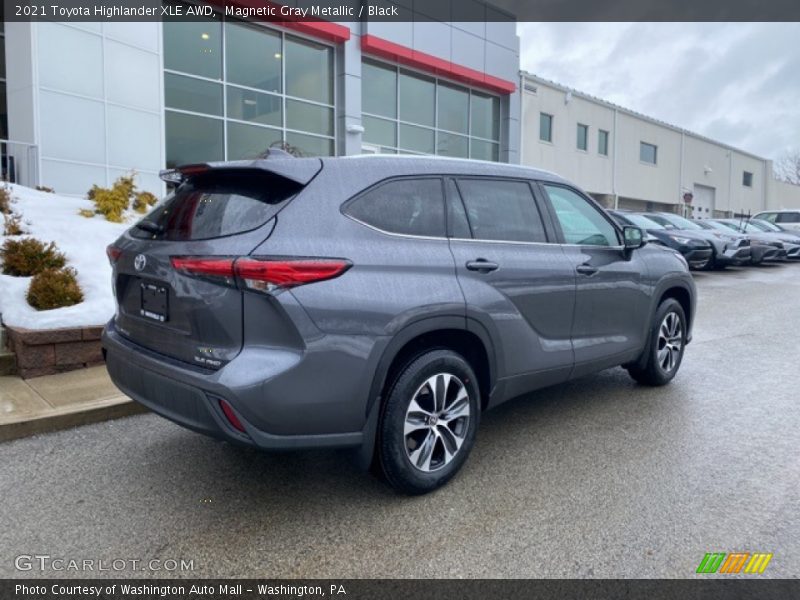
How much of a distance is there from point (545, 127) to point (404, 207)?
939 inches

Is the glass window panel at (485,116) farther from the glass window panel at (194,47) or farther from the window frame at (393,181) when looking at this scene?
the window frame at (393,181)

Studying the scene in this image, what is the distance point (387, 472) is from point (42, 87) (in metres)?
10.7

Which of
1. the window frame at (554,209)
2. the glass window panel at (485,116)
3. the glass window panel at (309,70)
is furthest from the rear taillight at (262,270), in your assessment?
the glass window panel at (485,116)

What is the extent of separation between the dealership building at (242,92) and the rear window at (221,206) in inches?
358

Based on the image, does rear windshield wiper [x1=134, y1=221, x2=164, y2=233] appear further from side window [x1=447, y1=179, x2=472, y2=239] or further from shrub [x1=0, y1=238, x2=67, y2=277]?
shrub [x1=0, y1=238, x2=67, y2=277]

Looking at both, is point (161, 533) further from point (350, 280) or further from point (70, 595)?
point (350, 280)

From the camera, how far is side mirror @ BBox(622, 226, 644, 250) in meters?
4.70

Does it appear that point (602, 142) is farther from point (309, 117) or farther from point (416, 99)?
point (309, 117)

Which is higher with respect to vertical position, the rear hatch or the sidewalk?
the rear hatch

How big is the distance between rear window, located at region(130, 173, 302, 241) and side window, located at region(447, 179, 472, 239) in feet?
3.17

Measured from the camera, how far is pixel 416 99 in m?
18.2

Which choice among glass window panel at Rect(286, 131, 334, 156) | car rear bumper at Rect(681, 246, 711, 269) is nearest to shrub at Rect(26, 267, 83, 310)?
glass window panel at Rect(286, 131, 334, 156)

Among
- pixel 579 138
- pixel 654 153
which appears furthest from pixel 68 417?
pixel 654 153

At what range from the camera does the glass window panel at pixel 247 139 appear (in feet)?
46.1
